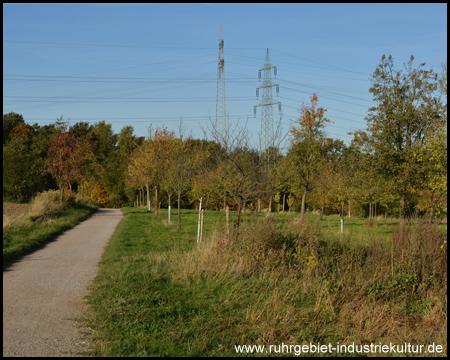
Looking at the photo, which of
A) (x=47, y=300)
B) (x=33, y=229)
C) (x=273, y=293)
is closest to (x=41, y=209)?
(x=33, y=229)

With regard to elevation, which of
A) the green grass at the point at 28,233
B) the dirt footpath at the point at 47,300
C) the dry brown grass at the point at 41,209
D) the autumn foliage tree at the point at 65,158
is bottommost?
the dirt footpath at the point at 47,300

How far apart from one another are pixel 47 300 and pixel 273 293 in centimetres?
415

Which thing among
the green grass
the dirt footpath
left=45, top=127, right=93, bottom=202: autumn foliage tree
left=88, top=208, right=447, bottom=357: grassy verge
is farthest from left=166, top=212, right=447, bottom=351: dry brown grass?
left=45, top=127, right=93, bottom=202: autumn foliage tree

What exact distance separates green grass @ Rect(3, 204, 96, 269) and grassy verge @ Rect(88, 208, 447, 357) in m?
2.90

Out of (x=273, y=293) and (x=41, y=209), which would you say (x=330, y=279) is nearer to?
(x=273, y=293)

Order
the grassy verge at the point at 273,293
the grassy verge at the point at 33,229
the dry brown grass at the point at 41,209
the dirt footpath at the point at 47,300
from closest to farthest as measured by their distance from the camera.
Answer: the dirt footpath at the point at 47,300
the grassy verge at the point at 273,293
the grassy verge at the point at 33,229
the dry brown grass at the point at 41,209

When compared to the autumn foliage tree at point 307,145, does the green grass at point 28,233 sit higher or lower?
lower

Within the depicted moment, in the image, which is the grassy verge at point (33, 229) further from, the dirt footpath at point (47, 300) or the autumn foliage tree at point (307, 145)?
the autumn foliage tree at point (307, 145)

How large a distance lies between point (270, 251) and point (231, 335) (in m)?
3.32

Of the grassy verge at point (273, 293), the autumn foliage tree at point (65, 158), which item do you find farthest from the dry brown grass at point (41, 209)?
the grassy verge at point (273, 293)

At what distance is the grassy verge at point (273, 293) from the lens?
6.31m

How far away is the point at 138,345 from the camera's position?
222 inches

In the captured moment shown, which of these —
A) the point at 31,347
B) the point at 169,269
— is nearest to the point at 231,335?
the point at 31,347

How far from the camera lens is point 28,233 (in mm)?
15695
